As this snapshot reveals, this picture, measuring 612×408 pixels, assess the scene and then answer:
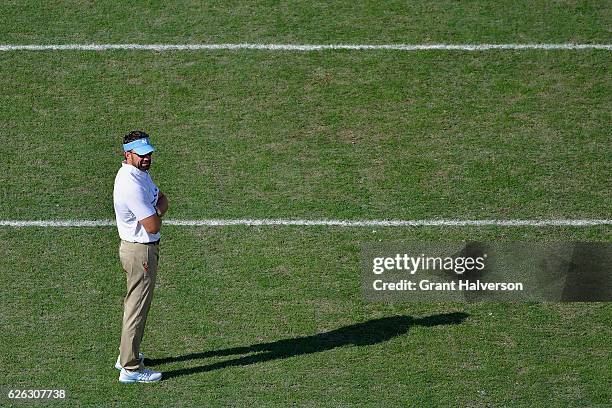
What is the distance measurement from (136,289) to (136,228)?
0.53 metres

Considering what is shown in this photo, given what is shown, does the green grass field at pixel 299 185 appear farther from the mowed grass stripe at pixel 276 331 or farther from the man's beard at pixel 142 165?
the man's beard at pixel 142 165

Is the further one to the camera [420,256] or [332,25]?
[332,25]

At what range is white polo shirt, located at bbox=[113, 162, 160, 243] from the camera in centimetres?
831

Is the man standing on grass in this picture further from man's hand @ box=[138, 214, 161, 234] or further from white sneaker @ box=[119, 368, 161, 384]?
white sneaker @ box=[119, 368, 161, 384]

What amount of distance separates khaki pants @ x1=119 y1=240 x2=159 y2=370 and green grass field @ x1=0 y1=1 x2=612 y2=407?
427 mm

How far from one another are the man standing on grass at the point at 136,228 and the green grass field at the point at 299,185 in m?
0.65

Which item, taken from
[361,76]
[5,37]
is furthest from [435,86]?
[5,37]

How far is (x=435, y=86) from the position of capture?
12.0m

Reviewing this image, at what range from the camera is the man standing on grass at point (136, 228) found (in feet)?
27.4

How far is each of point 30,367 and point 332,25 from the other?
573cm

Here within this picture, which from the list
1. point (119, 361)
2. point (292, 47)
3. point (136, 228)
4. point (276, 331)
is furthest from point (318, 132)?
point (119, 361)

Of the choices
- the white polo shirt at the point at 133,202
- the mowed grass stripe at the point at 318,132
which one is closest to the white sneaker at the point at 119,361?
the white polo shirt at the point at 133,202

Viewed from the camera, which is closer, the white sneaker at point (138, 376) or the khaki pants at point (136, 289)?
the khaki pants at point (136, 289)

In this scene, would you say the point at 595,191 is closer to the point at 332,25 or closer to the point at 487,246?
the point at 487,246
